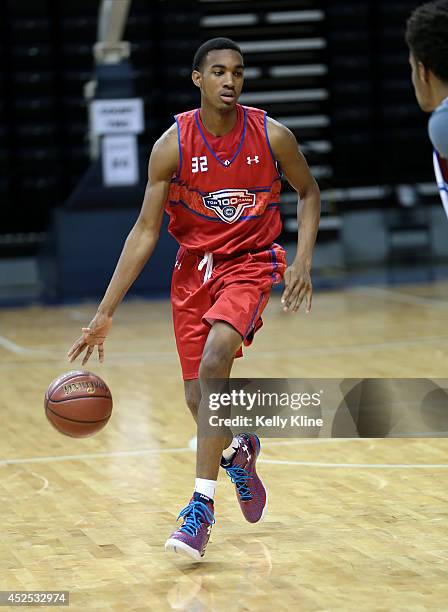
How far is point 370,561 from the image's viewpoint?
3818 mm

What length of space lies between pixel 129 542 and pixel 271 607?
886 millimetres

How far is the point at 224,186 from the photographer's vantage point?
418 centimetres

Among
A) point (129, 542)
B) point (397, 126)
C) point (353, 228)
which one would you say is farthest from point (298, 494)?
point (397, 126)

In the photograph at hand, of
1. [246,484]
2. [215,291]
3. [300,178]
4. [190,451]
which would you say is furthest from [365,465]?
[300,178]

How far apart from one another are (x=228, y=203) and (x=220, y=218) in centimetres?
6

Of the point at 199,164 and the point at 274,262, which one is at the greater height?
the point at 199,164

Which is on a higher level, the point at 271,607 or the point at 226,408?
the point at 226,408

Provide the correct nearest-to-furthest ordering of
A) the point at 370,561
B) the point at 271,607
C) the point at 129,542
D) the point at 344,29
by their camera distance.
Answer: the point at 271,607, the point at 370,561, the point at 129,542, the point at 344,29

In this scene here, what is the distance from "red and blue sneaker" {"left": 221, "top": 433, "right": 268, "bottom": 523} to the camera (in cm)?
425

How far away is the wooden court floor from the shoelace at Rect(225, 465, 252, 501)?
130 mm

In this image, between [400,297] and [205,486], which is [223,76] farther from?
[400,297]

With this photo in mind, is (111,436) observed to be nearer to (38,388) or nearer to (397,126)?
(38,388)

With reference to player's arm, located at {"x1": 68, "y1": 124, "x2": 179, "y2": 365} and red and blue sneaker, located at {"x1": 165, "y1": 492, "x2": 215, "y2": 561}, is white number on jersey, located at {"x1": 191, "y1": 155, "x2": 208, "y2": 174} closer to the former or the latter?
player's arm, located at {"x1": 68, "y1": 124, "x2": 179, "y2": 365}

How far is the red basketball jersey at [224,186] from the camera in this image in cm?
418
